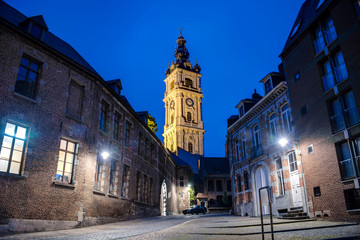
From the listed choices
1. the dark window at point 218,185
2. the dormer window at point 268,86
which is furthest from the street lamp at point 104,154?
the dark window at point 218,185

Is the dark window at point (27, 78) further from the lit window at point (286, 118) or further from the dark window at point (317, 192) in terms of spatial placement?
the lit window at point (286, 118)

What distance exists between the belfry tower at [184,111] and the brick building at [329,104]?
4869cm

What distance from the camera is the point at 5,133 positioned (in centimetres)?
1055

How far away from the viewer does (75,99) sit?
14.3 m

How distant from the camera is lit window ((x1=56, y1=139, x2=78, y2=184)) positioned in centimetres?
1271

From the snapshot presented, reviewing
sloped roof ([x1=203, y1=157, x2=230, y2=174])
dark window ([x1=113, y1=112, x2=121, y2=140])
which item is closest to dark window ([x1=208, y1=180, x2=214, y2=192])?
sloped roof ([x1=203, y1=157, x2=230, y2=174])

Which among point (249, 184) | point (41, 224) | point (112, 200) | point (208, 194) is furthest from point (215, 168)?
point (41, 224)

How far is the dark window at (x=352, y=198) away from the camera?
475 inches

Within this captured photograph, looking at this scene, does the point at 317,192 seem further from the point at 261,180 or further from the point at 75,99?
the point at 75,99

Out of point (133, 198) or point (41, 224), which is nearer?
point (41, 224)

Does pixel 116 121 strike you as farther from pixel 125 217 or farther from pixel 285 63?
pixel 285 63

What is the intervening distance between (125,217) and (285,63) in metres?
14.2

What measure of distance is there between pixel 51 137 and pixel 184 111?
56.5 metres

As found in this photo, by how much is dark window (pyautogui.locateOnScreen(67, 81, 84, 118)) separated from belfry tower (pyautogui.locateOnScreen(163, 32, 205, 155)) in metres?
49.1
